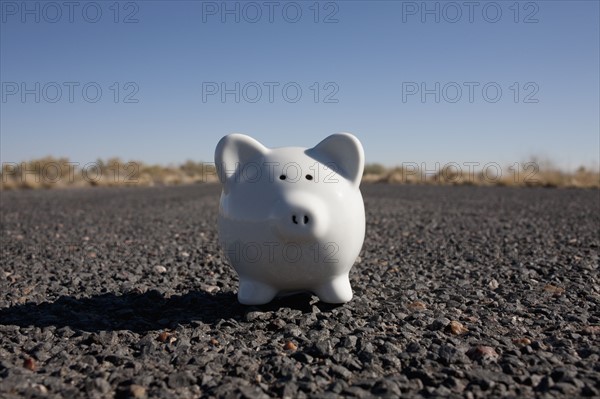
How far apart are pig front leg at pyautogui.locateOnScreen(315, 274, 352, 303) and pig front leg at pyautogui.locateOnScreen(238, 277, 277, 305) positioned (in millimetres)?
339

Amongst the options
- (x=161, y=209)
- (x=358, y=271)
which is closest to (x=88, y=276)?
(x=358, y=271)

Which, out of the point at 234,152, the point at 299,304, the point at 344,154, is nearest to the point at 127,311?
the point at 299,304

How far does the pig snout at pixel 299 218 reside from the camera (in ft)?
10.3

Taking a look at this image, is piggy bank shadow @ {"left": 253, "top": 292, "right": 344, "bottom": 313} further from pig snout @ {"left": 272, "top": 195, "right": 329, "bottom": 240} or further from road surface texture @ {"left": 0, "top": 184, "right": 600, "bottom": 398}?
pig snout @ {"left": 272, "top": 195, "right": 329, "bottom": 240}

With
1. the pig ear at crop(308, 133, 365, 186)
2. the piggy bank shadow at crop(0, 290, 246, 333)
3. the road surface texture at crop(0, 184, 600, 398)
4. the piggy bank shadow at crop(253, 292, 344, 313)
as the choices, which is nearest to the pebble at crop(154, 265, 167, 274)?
the road surface texture at crop(0, 184, 600, 398)

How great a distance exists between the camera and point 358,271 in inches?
205

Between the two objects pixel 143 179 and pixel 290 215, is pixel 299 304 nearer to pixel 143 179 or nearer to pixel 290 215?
pixel 290 215

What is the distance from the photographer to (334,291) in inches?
142

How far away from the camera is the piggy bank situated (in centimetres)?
324

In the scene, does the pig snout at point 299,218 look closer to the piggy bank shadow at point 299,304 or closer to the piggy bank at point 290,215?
the piggy bank at point 290,215

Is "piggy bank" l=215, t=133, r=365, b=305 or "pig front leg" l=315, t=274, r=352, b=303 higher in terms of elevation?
"piggy bank" l=215, t=133, r=365, b=305

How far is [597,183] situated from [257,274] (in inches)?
908

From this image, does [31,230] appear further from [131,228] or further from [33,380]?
[33,380]

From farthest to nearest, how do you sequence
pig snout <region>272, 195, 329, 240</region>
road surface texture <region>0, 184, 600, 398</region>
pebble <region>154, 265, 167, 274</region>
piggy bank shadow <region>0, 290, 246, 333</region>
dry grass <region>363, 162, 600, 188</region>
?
dry grass <region>363, 162, 600, 188</region> < pebble <region>154, 265, 167, 274</region> < piggy bank shadow <region>0, 290, 246, 333</region> < pig snout <region>272, 195, 329, 240</region> < road surface texture <region>0, 184, 600, 398</region>
